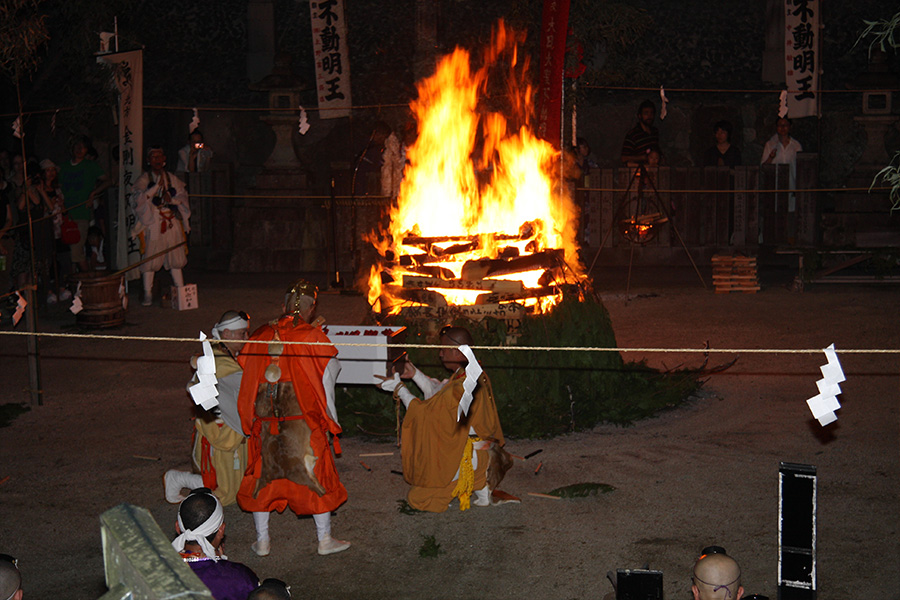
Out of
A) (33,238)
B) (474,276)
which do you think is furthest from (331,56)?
(474,276)

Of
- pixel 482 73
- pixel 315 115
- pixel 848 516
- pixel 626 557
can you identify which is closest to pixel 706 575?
pixel 626 557

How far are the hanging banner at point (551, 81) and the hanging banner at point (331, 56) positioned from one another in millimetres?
7866

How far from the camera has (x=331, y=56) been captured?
16875 millimetres

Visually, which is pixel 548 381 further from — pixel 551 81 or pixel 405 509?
pixel 551 81

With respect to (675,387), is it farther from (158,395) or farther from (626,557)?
(158,395)

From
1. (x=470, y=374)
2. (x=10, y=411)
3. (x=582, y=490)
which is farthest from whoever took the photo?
(x=10, y=411)

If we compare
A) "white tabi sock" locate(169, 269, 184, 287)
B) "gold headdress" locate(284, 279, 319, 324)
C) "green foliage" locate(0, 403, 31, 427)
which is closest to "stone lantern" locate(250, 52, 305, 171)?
"white tabi sock" locate(169, 269, 184, 287)

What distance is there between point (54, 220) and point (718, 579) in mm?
12449

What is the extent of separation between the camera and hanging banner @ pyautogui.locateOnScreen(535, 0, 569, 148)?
9.52 meters

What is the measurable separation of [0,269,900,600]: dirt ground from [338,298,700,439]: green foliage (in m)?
0.23

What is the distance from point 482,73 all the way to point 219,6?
16548 mm

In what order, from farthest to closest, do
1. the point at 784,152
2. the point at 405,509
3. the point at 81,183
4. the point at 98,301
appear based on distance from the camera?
the point at 784,152, the point at 81,183, the point at 98,301, the point at 405,509

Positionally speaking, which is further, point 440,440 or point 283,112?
point 283,112

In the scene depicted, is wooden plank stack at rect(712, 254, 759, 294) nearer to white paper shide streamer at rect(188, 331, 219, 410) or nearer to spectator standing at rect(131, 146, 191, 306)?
spectator standing at rect(131, 146, 191, 306)
